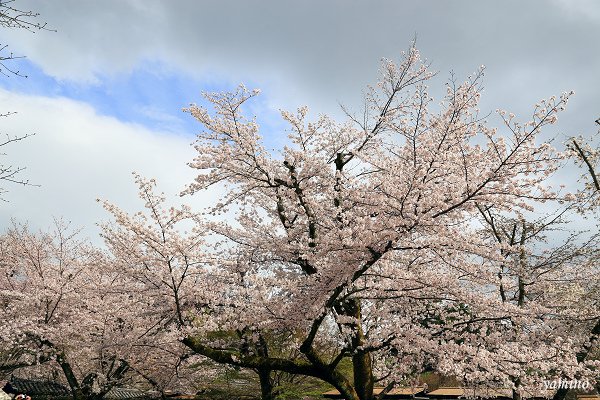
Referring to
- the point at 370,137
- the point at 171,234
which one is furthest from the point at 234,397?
the point at 370,137

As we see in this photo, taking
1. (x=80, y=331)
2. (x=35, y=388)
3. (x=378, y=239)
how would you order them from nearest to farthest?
(x=378, y=239), (x=80, y=331), (x=35, y=388)

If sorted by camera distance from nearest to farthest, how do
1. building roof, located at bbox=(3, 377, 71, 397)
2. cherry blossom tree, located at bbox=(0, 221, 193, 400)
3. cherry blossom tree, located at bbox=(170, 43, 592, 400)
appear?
cherry blossom tree, located at bbox=(170, 43, 592, 400) → cherry blossom tree, located at bbox=(0, 221, 193, 400) → building roof, located at bbox=(3, 377, 71, 397)

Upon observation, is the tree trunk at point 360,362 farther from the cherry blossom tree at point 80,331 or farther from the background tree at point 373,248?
the cherry blossom tree at point 80,331

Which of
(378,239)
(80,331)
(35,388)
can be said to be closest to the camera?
(378,239)

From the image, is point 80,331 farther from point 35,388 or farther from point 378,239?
point 35,388

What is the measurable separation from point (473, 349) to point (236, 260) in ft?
17.5

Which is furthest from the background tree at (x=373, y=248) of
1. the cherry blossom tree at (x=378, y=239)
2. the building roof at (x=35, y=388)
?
the building roof at (x=35, y=388)

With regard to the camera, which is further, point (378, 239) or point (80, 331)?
point (80, 331)

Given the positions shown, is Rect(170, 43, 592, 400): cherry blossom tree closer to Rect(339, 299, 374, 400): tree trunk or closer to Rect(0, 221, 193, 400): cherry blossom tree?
Rect(339, 299, 374, 400): tree trunk

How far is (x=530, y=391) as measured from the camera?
905 centimetres

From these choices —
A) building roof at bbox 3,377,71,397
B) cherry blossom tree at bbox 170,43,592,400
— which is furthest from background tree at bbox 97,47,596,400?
building roof at bbox 3,377,71,397

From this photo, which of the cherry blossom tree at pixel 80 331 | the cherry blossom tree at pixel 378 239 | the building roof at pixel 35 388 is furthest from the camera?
the building roof at pixel 35 388

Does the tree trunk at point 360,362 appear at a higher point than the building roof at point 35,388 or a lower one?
higher

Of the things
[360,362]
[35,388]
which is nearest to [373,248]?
[360,362]
